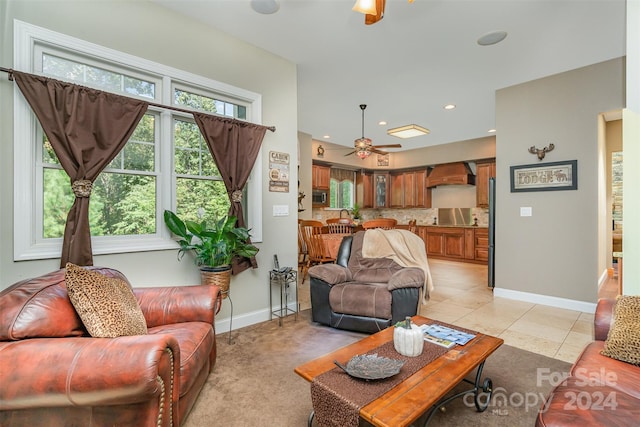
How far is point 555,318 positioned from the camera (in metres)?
3.45

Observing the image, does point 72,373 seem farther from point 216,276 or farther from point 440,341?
point 440,341

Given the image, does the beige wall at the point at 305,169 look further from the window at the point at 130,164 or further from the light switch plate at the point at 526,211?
the light switch plate at the point at 526,211

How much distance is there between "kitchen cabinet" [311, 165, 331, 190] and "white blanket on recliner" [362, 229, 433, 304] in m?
3.90

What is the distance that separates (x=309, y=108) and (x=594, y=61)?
149 inches

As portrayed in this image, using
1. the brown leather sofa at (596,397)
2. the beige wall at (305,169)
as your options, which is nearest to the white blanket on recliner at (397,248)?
the brown leather sofa at (596,397)

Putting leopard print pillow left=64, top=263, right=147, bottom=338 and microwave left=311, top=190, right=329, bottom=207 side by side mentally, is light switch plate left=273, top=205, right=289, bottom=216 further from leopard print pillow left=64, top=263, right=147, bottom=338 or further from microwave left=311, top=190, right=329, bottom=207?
microwave left=311, top=190, right=329, bottom=207

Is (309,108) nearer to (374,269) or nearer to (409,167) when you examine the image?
(374,269)

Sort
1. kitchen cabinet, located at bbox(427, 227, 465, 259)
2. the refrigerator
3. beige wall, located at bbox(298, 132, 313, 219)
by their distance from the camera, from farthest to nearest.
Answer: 1. kitchen cabinet, located at bbox(427, 227, 465, 259)
2. beige wall, located at bbox(298, 132, 313, 219)
3. the refrigerator

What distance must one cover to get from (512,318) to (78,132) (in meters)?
4.54

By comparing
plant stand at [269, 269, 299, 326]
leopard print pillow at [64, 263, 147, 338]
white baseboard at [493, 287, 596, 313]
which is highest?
leopard print pillow at [64, 263, 147, 338]

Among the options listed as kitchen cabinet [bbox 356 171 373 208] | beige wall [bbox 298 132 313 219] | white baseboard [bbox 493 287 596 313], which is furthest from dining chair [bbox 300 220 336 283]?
kitchen cabinet [bbox 356 171 373 208]

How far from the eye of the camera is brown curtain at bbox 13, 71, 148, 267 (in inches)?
82.3

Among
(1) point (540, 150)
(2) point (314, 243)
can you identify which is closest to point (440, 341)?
(2) point (314, 243)

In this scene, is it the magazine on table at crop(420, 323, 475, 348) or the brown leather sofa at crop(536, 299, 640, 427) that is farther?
the magazine on table at crop(420, 323, 475, 348)
